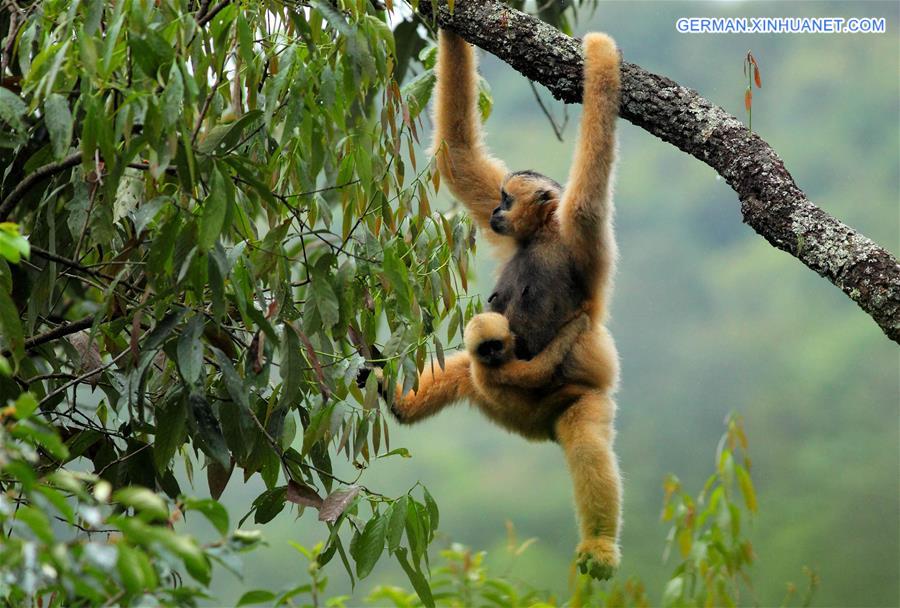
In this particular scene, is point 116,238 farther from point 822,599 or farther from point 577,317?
point 822,599

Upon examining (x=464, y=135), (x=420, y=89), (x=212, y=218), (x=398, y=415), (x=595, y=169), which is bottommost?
(x=212, y=218)

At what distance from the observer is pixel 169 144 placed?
1.57 meters

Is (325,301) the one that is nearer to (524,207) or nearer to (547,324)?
(547,324)

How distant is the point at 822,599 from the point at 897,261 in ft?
15.2

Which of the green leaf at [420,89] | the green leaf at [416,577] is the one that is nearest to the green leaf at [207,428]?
the green leaf at [416,577]

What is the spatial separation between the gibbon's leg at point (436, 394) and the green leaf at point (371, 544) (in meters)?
0.95

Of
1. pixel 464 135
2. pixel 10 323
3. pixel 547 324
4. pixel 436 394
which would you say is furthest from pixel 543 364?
pixel 10 323

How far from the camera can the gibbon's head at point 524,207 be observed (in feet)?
10.5

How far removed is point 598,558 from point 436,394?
0.71 m

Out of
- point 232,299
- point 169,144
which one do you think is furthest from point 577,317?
point 169,144

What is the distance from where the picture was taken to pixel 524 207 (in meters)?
3.19

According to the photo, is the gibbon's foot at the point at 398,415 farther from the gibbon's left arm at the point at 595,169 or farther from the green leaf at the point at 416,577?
the green leaf at the point at 416,577

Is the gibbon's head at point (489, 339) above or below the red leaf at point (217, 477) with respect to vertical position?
above

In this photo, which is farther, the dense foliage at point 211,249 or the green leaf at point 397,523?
the green leaf at point 397,523
